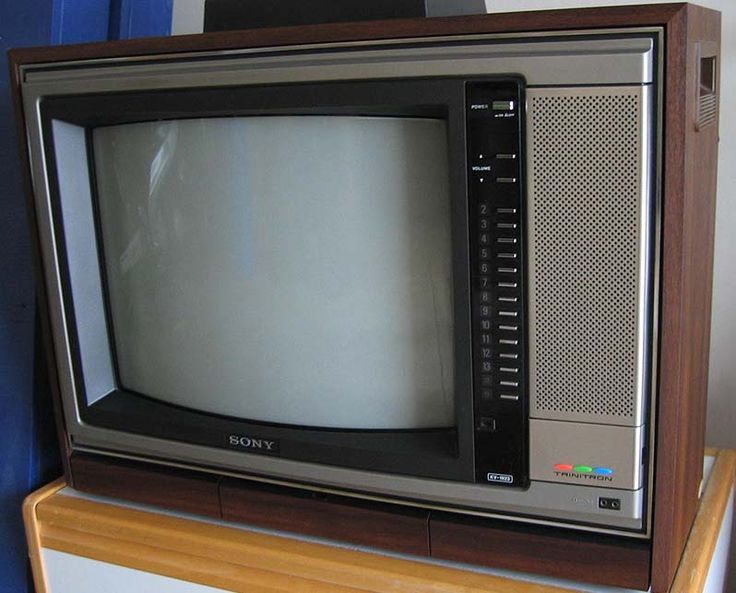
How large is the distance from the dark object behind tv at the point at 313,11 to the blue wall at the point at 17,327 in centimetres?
29

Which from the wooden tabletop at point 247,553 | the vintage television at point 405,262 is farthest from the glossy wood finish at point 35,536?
the vintage television at point 405,262

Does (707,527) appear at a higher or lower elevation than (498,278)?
lower

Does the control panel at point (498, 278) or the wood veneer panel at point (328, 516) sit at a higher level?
the control panel at point (498, 278)

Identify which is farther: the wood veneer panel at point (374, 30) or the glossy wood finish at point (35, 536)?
the glossy wood finish at point (35, 536)

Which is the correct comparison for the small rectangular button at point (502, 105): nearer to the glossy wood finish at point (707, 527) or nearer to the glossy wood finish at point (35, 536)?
the glossy wood finish at point (707, 527)

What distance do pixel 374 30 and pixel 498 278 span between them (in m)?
0.26

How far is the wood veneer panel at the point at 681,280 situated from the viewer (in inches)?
28.5

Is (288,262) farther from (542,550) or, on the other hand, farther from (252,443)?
(542,550)

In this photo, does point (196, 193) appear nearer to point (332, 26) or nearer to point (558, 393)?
point (332, 26)

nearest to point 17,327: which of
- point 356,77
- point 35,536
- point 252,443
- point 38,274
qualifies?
point 38,274

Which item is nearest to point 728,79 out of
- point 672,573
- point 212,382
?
point 672,573

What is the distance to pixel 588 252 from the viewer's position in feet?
2.54

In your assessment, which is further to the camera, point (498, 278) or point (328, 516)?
point (328, 516)

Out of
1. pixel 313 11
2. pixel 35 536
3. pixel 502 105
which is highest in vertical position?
pixel 313 11
